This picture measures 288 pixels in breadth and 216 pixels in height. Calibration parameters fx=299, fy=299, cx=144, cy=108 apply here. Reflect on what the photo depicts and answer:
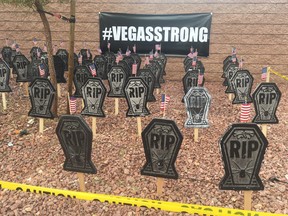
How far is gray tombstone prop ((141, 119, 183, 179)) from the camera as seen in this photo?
4.24 metres

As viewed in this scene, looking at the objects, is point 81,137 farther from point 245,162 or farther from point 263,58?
point 263,58

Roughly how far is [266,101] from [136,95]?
108 inches

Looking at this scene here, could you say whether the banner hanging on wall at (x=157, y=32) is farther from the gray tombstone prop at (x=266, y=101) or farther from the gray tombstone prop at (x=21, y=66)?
the gray tombstone prop at (x=266, y=101)

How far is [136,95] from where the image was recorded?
6598 millimetres

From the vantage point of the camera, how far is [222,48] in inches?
471

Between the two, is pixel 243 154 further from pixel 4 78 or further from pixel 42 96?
pixel 4 78

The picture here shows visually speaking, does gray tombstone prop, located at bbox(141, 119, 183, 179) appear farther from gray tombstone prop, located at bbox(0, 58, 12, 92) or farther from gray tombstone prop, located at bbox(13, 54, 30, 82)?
gray tombstone prop, located at bbox(13, 54, 30, 82)

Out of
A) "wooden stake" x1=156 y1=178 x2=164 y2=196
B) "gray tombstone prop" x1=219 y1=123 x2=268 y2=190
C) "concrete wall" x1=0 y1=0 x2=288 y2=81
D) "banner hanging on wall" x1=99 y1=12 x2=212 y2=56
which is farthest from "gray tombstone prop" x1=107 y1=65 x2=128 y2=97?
"concrete wall" x1=0 y1=0 x2=288 y2=81

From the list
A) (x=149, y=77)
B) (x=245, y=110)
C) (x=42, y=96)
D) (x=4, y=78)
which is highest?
(x=149, y=77)

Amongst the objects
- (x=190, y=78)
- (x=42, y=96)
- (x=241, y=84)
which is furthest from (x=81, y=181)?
(x=241, y=84)

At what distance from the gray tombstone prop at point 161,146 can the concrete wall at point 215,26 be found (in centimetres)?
831

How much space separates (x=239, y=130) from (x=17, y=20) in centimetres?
1139

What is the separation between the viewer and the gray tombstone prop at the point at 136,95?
21.4 ft

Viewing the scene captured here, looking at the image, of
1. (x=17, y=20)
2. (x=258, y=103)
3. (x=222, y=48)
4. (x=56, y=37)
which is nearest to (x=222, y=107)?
(x=258, y=103)
